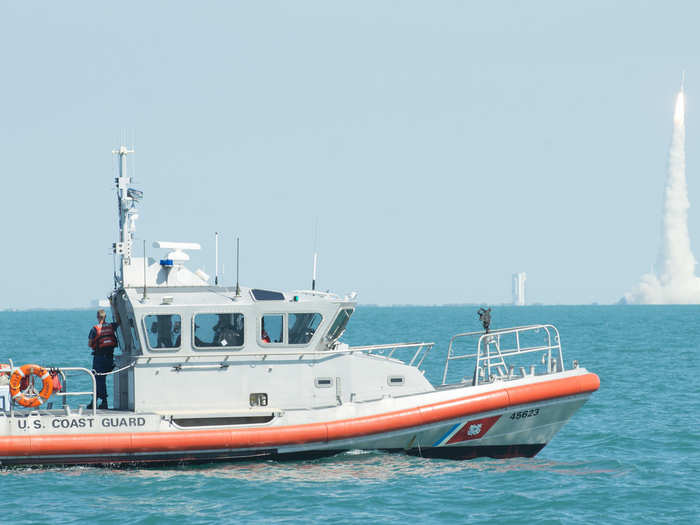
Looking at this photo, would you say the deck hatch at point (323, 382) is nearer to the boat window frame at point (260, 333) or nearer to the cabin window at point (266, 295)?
the boat window frame at point (260, 333)

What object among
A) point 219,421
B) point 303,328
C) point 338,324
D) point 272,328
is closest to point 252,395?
point 219,421

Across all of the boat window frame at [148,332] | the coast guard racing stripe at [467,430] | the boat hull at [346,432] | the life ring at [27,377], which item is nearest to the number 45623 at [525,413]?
the boat hull at [346,432]

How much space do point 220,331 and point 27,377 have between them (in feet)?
9.39

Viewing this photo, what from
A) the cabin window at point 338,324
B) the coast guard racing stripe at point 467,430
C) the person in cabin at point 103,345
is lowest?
the coast guard racing stripe at point 467,430

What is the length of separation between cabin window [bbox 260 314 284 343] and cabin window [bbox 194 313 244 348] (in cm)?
31

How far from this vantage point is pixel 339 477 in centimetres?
1331

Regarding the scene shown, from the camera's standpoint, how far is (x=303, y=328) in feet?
46.6

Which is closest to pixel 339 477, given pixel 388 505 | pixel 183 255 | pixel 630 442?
pixel 388 505

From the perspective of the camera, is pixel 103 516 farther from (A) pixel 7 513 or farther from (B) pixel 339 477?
(B) pixel 339 477

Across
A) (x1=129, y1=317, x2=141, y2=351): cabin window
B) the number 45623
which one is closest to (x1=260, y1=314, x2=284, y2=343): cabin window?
(x1=129, y1=317, x2=141, y2=351): cabin window

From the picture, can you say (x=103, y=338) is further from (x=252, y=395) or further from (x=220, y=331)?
(x=252, y=395)

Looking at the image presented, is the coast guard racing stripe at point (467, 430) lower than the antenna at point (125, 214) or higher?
lower

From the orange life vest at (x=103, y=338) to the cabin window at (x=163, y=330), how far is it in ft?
3.95

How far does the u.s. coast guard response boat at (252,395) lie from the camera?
1365cm
